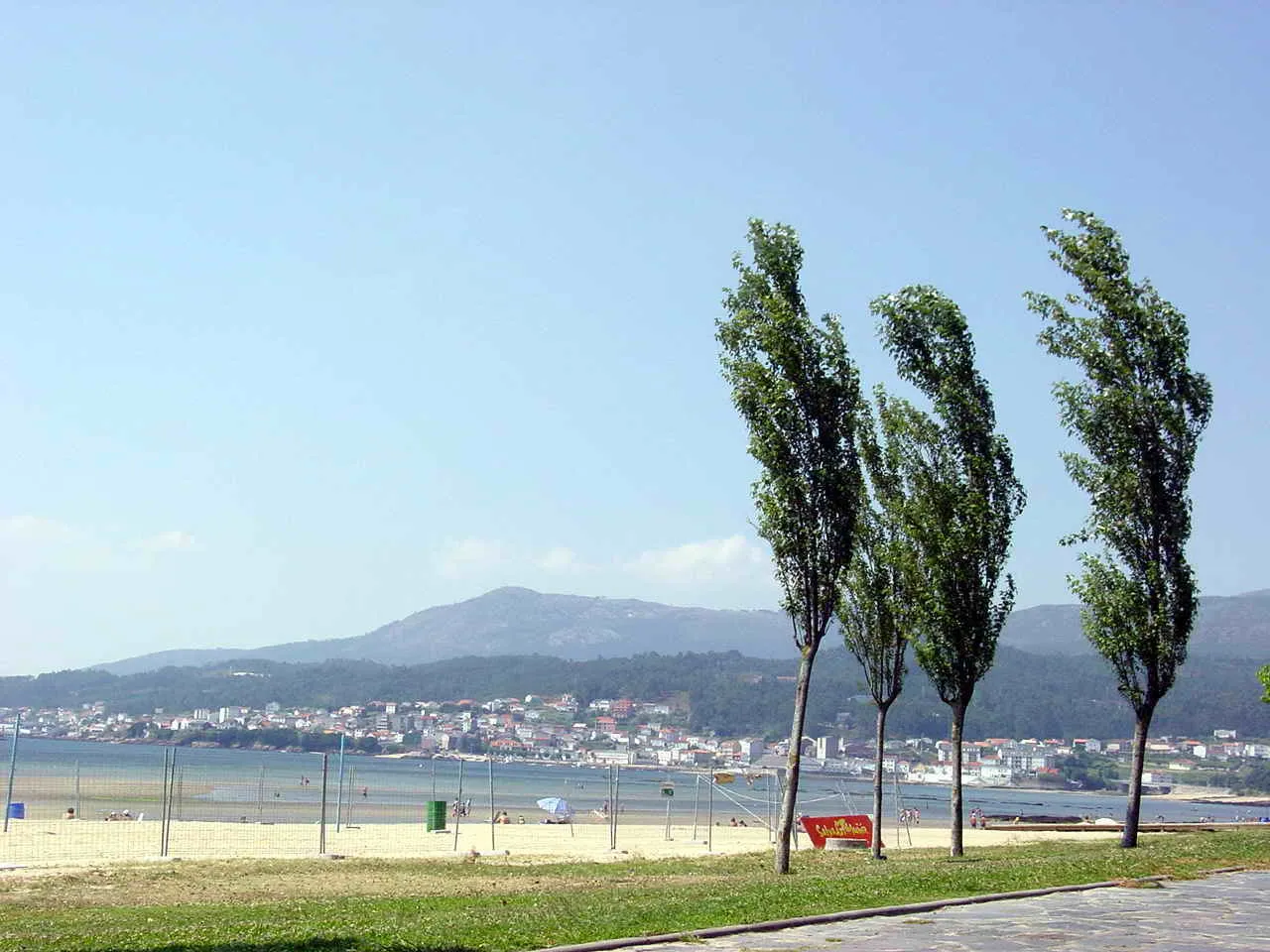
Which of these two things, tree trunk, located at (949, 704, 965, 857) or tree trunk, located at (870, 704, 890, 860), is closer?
tree trunk, located at (949, 704, 965, 857)

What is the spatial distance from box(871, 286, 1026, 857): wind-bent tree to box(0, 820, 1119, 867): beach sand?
22.8 ft

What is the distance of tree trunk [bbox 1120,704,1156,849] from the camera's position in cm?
2831

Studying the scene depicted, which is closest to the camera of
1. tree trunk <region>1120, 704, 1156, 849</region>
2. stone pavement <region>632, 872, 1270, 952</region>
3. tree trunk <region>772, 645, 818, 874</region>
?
stone pavement <region>632, 872, 1270, 952</region>

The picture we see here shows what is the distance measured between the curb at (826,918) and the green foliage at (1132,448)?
12.2 metres

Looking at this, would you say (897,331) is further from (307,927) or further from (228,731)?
(228,731)

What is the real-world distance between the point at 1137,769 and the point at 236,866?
19.2 m

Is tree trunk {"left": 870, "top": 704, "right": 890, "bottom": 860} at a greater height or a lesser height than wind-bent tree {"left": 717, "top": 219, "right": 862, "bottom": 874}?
lesser

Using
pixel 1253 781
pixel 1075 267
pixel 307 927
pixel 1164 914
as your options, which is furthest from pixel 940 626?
pixel 1253 781

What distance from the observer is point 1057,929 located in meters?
13.0

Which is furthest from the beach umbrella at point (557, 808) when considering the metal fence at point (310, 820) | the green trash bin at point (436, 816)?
the green trash bin at point (436, 816)

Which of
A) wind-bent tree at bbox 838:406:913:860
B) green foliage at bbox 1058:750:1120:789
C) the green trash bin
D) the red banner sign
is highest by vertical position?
wind-bent tree at bbox 838:406:913:860

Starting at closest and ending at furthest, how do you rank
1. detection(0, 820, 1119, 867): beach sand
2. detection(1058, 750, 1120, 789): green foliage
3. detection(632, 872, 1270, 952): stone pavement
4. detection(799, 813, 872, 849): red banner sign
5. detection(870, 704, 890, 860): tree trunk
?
detection(632, 872, 1270, 952): stone pavement, detection(870, 704, 890, 860): tree trunk, detection(0, 820, 1119, 867): beach sand, detection(799, 813, 872, 849): red banner sign, detection(1058, 750, 1120, 789): green foliage

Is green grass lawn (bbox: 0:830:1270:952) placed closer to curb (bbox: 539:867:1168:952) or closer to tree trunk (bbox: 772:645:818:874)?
curb (bbox: 539:867:1168:952)

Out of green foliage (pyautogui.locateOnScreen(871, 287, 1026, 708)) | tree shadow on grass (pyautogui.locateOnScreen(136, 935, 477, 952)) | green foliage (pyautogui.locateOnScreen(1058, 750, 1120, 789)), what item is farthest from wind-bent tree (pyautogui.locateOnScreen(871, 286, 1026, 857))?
green foliage (pyautogui.locateOnScreen(1058, 750, 1120, 789))
